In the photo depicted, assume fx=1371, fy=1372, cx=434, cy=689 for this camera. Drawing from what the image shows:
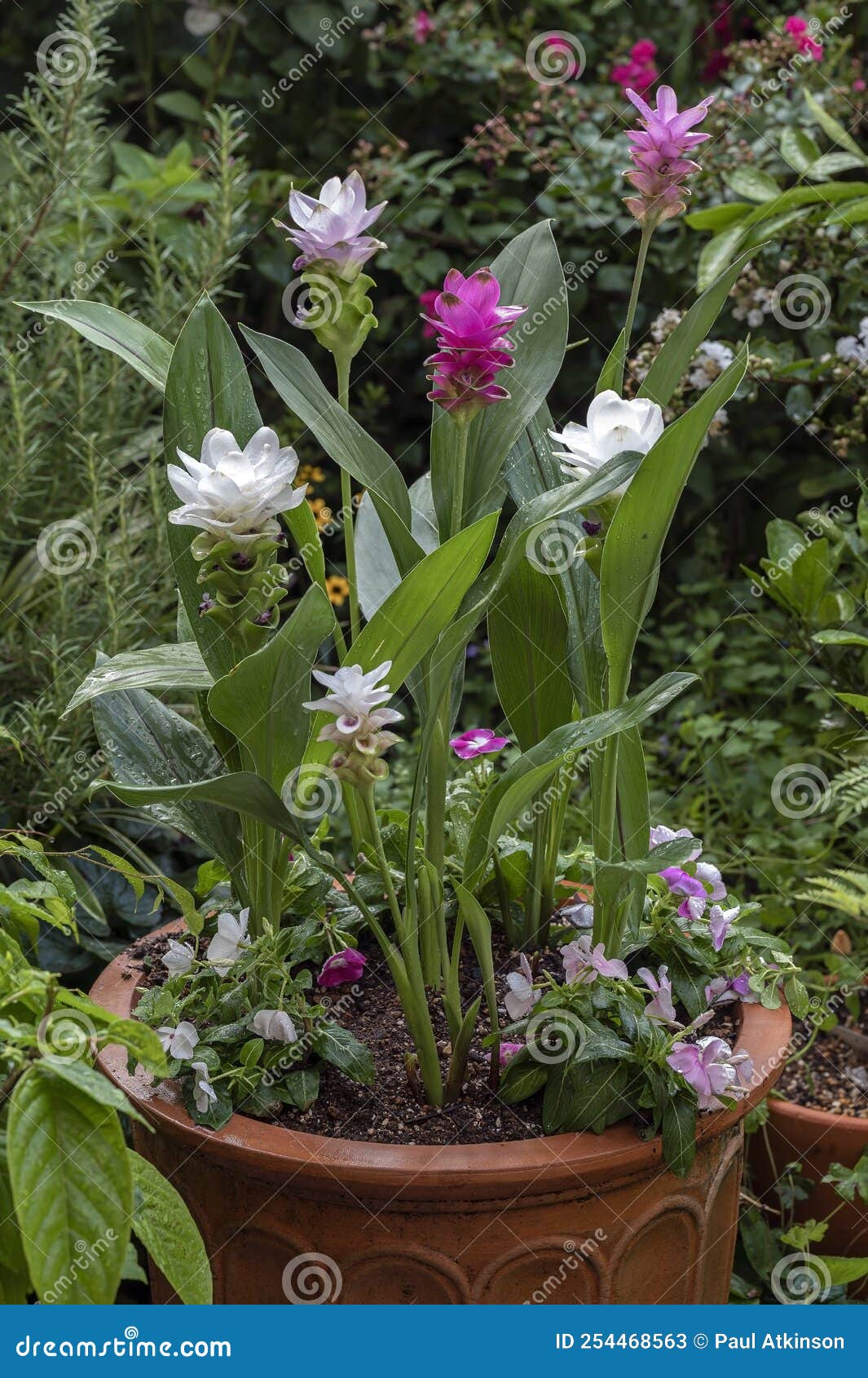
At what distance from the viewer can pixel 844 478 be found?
2.28 metres

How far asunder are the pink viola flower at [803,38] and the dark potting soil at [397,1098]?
1.64 m

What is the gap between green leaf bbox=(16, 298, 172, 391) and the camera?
1.09m

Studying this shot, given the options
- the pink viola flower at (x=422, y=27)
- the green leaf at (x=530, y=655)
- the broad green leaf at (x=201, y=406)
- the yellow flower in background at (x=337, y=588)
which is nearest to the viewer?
the broad green leaf at (x=201, y=406)

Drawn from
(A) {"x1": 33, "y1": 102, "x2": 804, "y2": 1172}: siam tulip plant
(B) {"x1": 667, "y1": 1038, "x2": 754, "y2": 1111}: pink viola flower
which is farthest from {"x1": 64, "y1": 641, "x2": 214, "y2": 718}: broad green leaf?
(B) {"x1": 667, "y1": 1038, "x2": 754, "y2": 1111}: pink viola flower

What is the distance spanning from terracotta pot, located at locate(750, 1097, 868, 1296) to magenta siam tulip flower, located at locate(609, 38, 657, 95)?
6.19 feet

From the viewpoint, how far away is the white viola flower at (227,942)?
116cm

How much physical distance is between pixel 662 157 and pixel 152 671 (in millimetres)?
574

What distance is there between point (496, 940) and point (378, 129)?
201 centimetres

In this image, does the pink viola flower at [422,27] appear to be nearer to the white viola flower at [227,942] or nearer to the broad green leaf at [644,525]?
the broad green leaf at [644,525]

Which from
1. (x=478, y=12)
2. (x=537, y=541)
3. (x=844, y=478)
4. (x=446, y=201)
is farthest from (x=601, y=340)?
(x=537, y=541)

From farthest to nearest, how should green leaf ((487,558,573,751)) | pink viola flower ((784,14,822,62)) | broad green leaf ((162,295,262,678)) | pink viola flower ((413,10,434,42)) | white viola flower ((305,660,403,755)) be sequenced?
pink viola flower ((413,10,434,42))
pink viola flower ((784,14,822,62))
green leaf ((487,558,573,751))
broad green leaf ((162,295,262,678))
white viola flower ((305,660,403,755))

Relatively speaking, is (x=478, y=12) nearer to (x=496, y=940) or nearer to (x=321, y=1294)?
(x=496, y=940)

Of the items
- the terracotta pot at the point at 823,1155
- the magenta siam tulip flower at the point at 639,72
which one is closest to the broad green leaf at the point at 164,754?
the terracotta pot at the point at 823,1155

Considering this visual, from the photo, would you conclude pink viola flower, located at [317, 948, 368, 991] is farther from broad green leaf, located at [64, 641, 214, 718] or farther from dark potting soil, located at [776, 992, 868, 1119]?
dark potting soil, located at [776, 992, 868, 1119]
